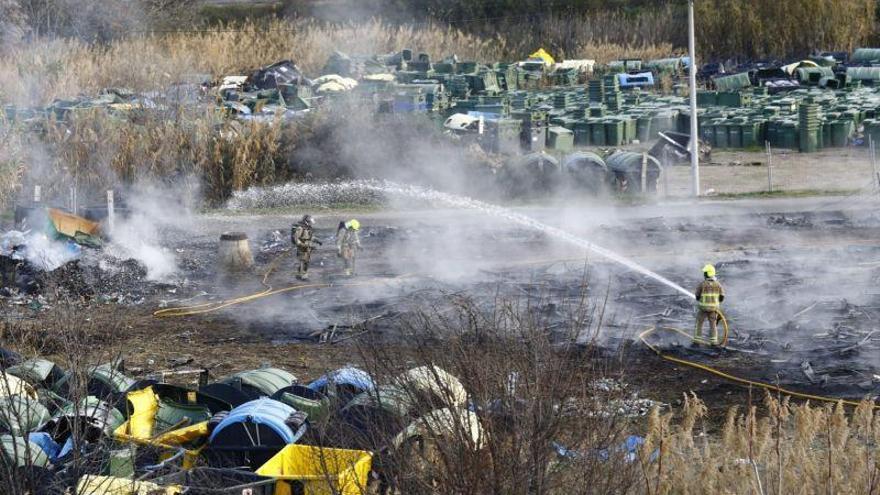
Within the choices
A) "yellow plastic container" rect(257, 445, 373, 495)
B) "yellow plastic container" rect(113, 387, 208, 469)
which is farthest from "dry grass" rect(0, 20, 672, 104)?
"yellow plastic container" rect(257, 445, 373, 495)

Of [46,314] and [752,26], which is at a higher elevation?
[752,26]

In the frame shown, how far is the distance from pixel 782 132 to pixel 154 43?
82.0 feet

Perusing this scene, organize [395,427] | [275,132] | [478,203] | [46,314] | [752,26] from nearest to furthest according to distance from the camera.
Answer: [395,427]
[46,314]
[478,203]
[275,132]
[752,26]

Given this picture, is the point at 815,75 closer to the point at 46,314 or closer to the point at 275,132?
the point at 275,132

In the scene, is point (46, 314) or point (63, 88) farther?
point (63, 88)

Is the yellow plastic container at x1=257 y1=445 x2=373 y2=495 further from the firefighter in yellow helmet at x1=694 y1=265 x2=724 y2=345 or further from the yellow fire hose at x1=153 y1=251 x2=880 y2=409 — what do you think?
the firefighter in yellow helmet at x1=694 y1=265 x2=724 y2=345

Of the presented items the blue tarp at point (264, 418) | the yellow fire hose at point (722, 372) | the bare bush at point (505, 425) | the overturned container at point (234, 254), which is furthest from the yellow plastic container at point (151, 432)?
the overturned container at point (234, 254)

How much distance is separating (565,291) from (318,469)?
1040cm

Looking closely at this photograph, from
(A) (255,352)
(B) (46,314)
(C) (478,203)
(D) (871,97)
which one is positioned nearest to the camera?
(A) (255,352)

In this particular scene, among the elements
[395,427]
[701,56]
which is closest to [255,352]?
[395,427]

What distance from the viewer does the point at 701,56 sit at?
176 ft

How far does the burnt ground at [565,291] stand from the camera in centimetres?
1611

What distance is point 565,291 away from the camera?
64.7 feet

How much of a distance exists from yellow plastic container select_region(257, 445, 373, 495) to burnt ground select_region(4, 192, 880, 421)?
201 cm
